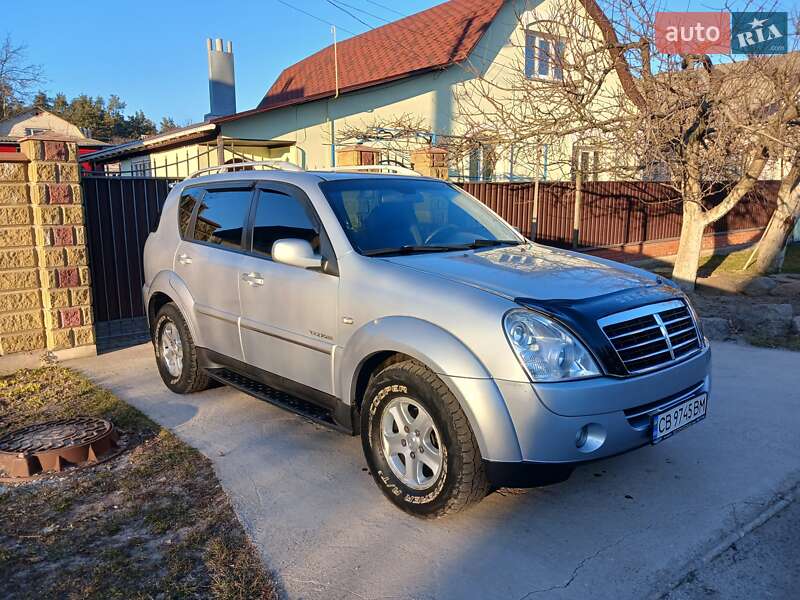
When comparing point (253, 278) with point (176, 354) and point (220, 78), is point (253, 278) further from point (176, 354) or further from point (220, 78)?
point (220, 78)

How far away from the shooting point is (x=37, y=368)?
263 inches

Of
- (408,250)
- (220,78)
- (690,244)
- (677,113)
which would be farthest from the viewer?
(220,78)

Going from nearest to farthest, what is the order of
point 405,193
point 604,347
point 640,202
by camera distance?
1. point 604,347
2. point 405,193
3. point 640,202

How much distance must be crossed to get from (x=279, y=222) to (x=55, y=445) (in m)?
2.12

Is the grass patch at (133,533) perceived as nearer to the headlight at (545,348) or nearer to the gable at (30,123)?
the headlight at (545,348)

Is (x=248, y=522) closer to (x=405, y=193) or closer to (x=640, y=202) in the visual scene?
(x=405, y=193)

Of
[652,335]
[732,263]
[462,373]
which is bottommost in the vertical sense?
[732,263]

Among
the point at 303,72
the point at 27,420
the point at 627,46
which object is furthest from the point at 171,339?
the point at 303,72

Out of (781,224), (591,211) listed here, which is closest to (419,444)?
(591,211)

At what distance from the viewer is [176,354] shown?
5.76 meters

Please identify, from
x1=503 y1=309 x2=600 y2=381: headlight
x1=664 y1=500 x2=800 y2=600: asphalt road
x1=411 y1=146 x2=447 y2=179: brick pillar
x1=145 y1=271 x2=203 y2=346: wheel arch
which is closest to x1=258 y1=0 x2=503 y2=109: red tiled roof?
x1=411 y1=146 x2=447 y2=179: brick pillar

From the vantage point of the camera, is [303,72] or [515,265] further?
[303,72]

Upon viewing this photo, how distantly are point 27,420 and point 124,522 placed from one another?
2190mm

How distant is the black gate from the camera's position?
25.3 feet
